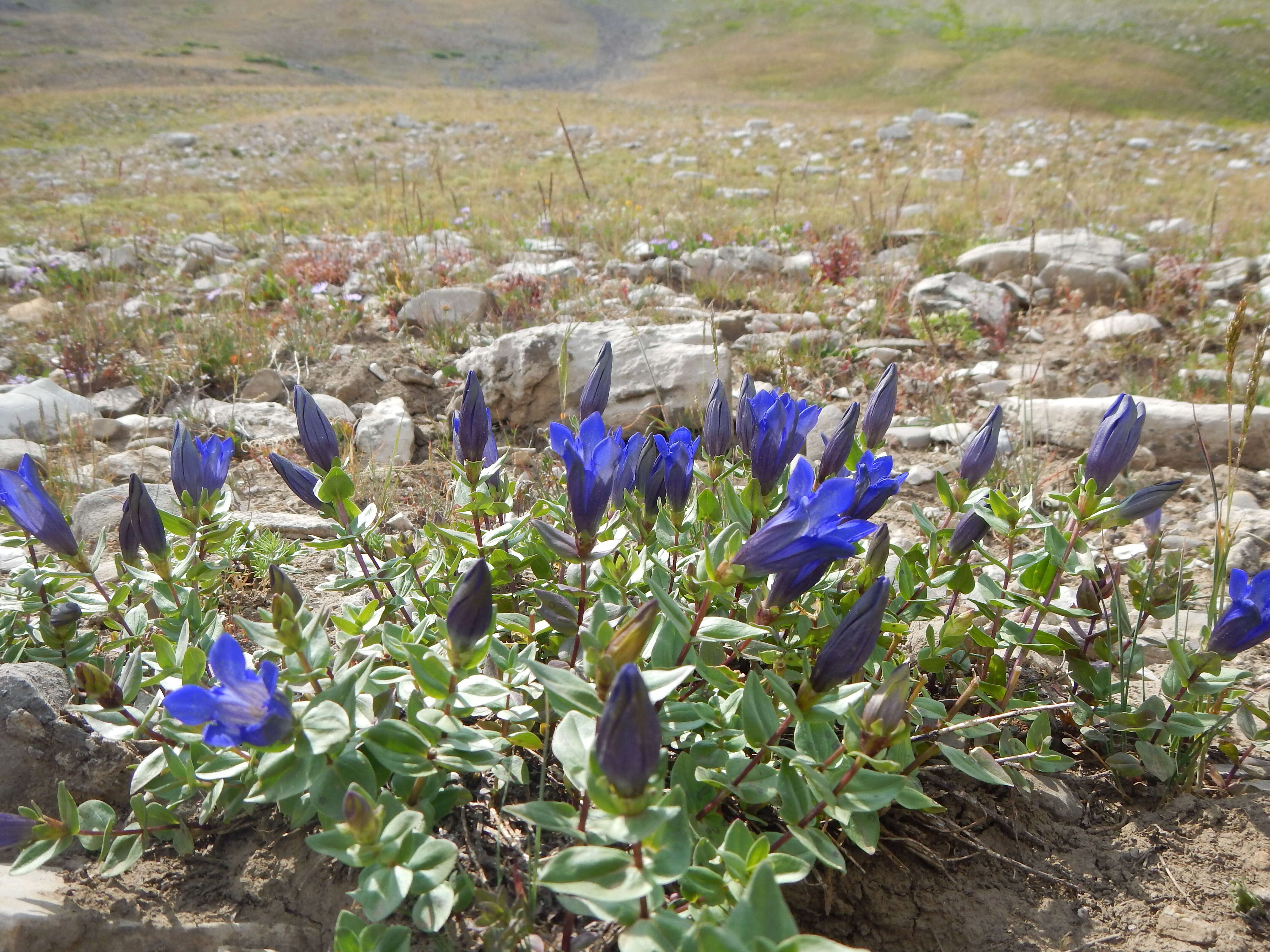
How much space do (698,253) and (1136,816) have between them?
5.19 metres

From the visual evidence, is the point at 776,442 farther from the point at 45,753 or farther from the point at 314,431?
the point at 45,753

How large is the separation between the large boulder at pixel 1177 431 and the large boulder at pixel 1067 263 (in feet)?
6.36

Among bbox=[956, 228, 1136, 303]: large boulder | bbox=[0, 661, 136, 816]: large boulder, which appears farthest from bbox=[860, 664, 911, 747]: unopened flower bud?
bbox=[956, 228, 1136, 303]: large boulder

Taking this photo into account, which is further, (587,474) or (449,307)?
(449,307)

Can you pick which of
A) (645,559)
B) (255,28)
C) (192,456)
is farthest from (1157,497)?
(255,28)

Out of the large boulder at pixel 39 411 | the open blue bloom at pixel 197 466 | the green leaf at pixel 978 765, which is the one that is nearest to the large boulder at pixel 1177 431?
the green leaf at pixel 978 765

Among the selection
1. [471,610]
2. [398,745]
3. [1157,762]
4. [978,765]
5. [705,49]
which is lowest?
[1157,762]

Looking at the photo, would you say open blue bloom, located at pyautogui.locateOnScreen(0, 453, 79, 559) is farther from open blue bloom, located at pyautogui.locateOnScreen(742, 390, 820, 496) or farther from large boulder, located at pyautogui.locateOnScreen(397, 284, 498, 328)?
large boulder, located at pyautogui.locateOnScreen(397, 284, 498, 328)

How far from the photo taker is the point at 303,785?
1.45m

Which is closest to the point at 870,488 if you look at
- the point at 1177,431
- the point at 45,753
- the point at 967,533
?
the point at 967,533

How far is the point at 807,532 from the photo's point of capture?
155 cm

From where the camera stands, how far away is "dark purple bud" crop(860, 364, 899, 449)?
89.4 inches

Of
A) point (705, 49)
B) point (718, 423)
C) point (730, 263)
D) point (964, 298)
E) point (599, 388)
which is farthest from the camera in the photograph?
point (705, 49)

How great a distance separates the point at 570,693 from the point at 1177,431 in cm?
361
